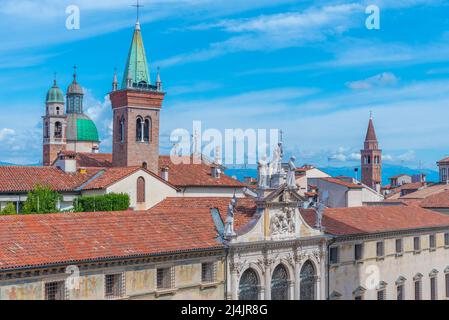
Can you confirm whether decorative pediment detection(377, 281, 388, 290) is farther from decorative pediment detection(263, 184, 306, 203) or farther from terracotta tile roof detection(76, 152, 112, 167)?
terracotta tile roof detection(76, 152, 112, 167)

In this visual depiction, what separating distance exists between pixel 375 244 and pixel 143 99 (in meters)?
29.5

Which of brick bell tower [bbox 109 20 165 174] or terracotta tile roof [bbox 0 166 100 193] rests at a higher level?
brick bell tower [bbox 109 20 165 174]

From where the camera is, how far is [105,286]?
24.5m

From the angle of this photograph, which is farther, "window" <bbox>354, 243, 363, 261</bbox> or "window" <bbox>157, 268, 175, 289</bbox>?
"window" <bbox>354, 243, 363, 261</bbox>

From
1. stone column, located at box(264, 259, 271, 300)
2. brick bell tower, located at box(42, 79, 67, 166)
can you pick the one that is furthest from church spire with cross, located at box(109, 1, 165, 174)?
brick bell tower, located at box(42, 79, 67, 166)

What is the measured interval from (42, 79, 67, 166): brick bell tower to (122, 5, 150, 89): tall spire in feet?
111

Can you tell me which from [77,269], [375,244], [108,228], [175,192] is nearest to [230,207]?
[108,228]

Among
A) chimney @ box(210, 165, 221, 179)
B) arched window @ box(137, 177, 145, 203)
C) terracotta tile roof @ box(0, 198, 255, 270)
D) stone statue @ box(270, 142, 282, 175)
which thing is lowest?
terracotta tile roof @ box(0, 198, 255, 270)

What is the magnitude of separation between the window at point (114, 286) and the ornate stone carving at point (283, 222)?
934 cm

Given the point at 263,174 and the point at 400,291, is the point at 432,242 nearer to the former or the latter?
the point at 400,291

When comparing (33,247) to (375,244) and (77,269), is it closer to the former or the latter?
(77,269)

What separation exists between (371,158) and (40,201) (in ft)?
333

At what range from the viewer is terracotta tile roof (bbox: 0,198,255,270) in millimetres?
22797

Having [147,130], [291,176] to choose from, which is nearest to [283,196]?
[291,176]
